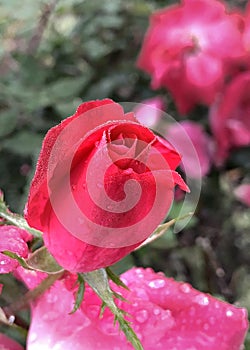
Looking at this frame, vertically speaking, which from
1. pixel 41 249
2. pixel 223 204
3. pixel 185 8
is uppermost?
pixel 41 249

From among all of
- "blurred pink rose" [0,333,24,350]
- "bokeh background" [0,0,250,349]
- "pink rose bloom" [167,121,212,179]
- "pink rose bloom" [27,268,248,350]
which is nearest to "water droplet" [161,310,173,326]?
"pink rose bloom" [27,268,248,350]

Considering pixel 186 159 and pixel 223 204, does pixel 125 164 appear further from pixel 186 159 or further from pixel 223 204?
pixel 223 204

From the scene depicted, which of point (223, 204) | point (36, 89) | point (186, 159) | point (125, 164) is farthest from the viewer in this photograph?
point (223, 204)

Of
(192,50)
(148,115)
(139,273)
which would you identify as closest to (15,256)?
(139,273)

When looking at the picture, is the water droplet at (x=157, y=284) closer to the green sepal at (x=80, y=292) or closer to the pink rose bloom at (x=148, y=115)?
the green sepal at (x=80, y=292)

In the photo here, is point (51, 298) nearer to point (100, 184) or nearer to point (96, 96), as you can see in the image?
point (100, 184)

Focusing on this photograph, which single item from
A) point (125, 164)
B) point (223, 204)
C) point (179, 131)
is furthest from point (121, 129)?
point (223, 204)
